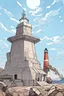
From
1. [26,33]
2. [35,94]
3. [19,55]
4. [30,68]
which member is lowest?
[35,94]

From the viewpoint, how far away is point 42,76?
35844mm

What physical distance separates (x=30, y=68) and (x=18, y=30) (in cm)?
897

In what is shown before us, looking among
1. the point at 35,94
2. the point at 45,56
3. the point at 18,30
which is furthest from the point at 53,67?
the point at 35,94

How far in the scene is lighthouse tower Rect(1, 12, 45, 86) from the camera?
112 feet

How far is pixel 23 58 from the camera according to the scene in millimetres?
35688

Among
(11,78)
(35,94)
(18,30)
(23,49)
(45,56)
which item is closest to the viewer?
A: (35,94)

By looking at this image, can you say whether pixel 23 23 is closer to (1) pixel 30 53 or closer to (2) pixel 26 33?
(2) pixel 26 33

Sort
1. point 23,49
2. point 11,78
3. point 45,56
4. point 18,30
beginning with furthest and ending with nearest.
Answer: point 45,56 < point 18,30 < point 23,49 < point 11,78

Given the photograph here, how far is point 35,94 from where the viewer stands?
1413cm

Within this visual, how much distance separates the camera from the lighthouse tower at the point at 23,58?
112 feet

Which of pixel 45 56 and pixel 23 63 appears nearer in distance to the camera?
pixel 23 63

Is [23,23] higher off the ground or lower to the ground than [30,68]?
higher

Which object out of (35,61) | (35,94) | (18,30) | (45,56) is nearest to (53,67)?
(45,56)

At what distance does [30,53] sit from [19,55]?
223cm
